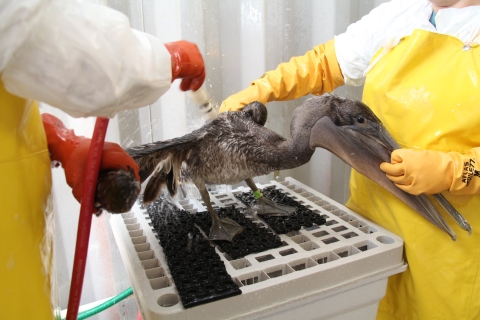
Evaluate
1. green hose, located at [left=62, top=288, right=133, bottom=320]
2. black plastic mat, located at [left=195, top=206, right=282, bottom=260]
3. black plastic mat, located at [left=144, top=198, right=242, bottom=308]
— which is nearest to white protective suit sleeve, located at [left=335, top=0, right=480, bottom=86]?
black plastic mat, located at [left=195, top=206, right=282, bottom=260]

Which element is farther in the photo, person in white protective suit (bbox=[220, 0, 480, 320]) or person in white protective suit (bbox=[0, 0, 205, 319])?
person in white protective suit (bbox=[220, 0, 480, 320])

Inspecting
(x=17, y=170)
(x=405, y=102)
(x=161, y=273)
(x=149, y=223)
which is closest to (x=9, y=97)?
(x=17, y=170)

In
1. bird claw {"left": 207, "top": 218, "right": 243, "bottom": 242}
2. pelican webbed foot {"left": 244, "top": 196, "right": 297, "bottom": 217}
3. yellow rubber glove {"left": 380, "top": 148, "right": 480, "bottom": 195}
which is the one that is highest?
yellow rubber glove {"left": 380, "top": 148, "right": 480, "bottom": 195}

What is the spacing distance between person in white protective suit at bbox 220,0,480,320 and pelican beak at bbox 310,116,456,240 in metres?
0.03

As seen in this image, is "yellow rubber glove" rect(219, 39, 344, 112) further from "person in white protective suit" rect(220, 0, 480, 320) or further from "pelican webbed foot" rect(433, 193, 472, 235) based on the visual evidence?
"pelican webbed foot" rect(433, 193, 472, 235)

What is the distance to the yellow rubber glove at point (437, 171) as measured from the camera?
681 mm

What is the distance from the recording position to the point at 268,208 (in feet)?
3.00

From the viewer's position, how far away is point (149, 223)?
2.85 feet

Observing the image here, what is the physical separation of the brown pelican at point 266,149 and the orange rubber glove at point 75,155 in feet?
0.75

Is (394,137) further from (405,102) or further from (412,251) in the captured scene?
(412,251)

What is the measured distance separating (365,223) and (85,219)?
25.9 inches

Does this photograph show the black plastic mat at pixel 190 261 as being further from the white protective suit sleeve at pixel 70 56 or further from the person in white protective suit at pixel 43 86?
the white protective suit sleeve at pixel 70 56

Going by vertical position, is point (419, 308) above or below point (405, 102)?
below

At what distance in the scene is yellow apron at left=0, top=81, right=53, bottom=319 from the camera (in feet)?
1.21
